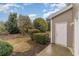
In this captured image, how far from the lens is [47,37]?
10.00ft

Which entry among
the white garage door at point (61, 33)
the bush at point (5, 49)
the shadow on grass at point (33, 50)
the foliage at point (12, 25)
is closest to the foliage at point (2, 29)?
the foliage at point (12, 25)

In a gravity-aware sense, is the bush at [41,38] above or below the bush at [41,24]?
below

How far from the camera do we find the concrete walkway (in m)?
3.03

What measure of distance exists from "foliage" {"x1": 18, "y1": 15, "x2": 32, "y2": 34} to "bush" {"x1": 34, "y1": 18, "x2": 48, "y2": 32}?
0.30 feet

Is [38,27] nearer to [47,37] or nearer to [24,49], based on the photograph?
[47,37]

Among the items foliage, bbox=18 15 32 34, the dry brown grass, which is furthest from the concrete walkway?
foliage, bbox=18 15 32 34

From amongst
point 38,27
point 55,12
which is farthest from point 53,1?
point 38,27

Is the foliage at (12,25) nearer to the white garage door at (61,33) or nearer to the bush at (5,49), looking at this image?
the bush at (5,49)

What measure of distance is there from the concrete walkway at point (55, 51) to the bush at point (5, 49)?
0.45m

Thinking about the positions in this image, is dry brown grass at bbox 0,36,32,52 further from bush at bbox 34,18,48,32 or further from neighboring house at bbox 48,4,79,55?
neighboring house at bbox 48,4,79,55

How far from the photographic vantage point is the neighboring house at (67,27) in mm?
2992

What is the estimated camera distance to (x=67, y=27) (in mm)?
3021

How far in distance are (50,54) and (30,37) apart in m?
0.39

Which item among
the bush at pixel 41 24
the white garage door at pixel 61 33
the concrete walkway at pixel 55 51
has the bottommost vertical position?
the concrete walkway at pixel 55 51
